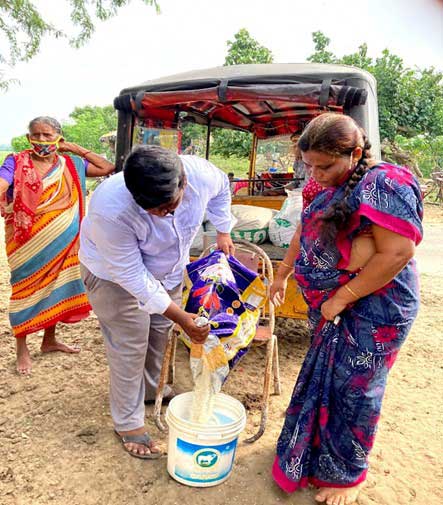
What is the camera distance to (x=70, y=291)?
336 centimetres

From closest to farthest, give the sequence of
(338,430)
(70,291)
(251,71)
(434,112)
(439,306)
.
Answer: (338,430), (70,291), (251,71), (439,306), (434,112)

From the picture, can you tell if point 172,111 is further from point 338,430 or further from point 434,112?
point 434,112

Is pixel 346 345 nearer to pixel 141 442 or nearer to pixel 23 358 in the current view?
pixel 141 442

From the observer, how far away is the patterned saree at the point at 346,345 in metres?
1.74

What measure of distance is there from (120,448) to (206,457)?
1.88 ft

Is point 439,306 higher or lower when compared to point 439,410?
lower

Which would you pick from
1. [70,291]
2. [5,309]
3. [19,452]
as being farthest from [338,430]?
[5,309]

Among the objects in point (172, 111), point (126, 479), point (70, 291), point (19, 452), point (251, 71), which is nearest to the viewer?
point (126, 479)

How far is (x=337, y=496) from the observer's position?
2117 millimetres

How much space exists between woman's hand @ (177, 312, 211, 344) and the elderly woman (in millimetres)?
1562

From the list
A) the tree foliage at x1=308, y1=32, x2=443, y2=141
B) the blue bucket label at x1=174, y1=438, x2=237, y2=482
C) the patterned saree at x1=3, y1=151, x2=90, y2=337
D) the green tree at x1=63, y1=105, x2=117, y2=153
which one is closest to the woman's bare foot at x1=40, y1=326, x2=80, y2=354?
the patterned saree at x1=3, y1=151, x2=90, y2=337

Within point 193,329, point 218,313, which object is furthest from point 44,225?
point 193,329

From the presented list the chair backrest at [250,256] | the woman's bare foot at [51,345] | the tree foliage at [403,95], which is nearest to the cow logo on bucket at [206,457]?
the chair backrest at [250,256]

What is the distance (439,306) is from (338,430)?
3622 mm
